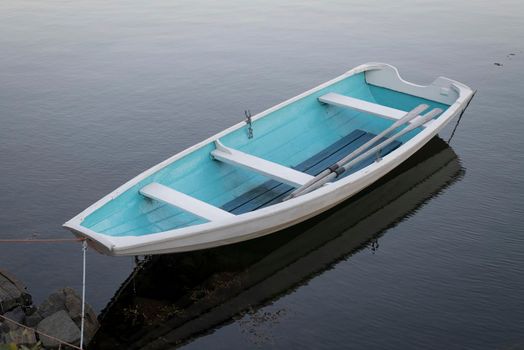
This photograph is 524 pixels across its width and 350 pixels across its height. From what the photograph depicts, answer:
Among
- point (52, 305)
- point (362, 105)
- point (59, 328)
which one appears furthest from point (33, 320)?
point (362, 105)

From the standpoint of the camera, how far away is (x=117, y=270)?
10.0 metres

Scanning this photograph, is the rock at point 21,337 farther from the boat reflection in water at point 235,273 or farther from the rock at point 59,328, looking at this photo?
the boat reflection in water at point 235,273

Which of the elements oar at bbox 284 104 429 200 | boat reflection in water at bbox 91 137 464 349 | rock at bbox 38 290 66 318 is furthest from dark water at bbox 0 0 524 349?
oar at bbox 284 104 429 200

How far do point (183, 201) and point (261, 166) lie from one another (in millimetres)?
1581

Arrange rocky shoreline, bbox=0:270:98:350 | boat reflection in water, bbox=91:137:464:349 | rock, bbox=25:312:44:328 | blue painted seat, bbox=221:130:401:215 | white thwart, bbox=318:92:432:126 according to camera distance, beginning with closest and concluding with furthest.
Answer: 1. rocky shoreline, bbox=0:270:98:350
2. rock, bbox=25:312:44:328
3. boat reflection in water, bbox=91:137:464:349
4. blue painted seat, bbox=221:130:401:215
5. white thwart, bbox=318:92:432:126

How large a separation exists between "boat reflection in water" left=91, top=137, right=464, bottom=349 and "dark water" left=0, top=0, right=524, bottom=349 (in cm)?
3

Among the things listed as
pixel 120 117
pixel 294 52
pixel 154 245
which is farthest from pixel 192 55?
pixel 154 245

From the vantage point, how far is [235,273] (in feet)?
32.3

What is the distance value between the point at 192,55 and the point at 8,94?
4.99 metres

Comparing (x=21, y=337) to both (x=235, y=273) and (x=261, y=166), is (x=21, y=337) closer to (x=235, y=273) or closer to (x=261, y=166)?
(x=235, y=273)

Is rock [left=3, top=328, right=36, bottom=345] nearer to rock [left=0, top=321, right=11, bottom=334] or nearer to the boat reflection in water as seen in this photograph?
rock [left=0, top=321, right=11, bottom=334]

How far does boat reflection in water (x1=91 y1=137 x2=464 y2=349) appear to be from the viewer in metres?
8.90

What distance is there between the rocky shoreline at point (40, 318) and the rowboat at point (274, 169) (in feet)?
2.95

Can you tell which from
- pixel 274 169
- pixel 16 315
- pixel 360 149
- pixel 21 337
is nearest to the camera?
pixel 21 337
